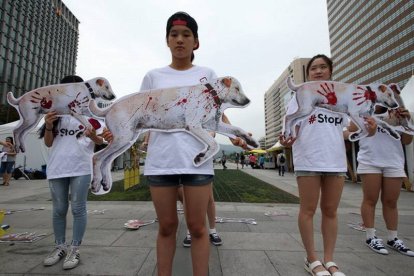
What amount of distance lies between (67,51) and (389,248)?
69475mm

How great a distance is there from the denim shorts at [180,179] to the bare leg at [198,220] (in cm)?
3

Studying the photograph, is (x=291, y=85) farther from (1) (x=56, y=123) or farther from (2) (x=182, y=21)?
(1) (x=56, y=123)

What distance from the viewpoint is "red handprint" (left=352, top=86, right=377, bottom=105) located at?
2.64 meters

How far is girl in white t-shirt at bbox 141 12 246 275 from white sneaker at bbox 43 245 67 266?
1.36m

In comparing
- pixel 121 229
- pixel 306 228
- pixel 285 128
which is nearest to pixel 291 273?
pixel 306 228

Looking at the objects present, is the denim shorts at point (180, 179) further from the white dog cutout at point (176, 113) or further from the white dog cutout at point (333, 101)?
the white dog cutout at point (333, 101)

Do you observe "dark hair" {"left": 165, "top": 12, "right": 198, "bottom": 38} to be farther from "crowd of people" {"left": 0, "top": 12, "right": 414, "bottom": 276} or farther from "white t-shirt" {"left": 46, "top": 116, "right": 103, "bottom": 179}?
"white t-shirt" {"left": 46, "top": 116, "right": 103, "bottom": 179}

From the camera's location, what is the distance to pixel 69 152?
265 cm

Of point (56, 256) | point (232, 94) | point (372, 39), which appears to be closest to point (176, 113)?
point (232, 94)

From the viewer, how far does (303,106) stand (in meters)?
2.54

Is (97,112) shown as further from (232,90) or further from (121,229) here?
(121,229)

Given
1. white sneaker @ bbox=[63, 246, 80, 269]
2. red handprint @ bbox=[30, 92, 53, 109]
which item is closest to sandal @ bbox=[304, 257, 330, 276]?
white sneaker @ bbox=[63, 246, 80, 269]

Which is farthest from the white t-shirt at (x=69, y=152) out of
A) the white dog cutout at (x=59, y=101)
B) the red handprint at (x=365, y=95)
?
the red handprint at (x=365, y=95)

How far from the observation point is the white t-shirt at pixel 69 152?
261 cm
